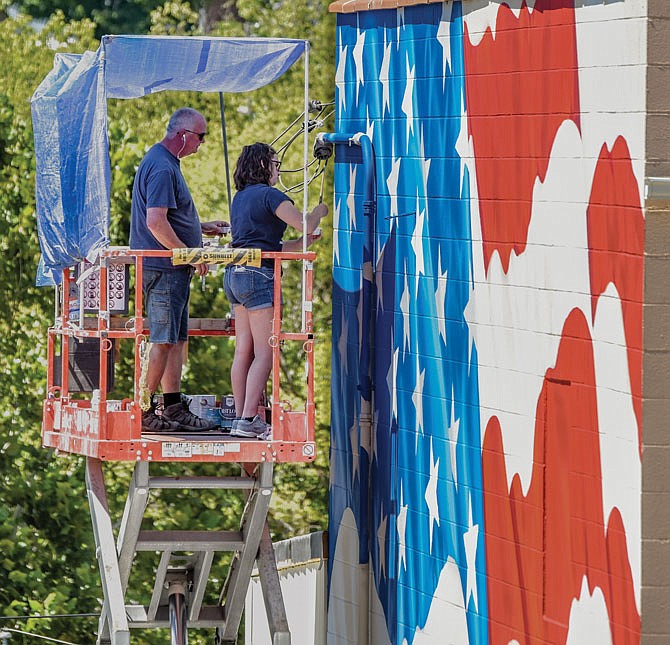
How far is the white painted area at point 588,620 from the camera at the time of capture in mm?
9117

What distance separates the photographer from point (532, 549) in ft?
32.8

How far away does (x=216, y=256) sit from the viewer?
37.8 ft

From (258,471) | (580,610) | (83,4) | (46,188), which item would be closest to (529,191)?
(580,610)

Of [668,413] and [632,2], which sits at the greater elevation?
[632,2]

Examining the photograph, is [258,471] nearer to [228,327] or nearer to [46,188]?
[228,327]

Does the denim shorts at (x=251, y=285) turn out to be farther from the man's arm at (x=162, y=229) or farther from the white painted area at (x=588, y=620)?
the white painted area at (x=588, y=620)

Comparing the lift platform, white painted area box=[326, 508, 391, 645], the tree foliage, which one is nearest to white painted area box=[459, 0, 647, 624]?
the lift platform

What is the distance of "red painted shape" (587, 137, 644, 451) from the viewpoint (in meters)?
8.79

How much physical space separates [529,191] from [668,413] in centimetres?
188

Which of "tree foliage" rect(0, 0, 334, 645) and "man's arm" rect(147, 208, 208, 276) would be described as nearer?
"man's arm" rect(147, 208, 208, 276)

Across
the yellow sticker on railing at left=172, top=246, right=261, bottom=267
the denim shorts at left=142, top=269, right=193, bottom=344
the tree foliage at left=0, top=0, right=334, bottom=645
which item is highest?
the yellow sticker on railing at left=172, top=246, right=261, bottom=267

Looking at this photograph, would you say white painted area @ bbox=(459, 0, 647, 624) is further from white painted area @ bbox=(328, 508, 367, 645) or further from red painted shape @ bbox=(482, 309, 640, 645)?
white painted area @ bbox=(328, 508, 367, 645)

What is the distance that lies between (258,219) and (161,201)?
0.65 metres

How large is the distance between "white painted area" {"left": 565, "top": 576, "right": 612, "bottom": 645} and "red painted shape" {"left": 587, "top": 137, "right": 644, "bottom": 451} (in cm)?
97
